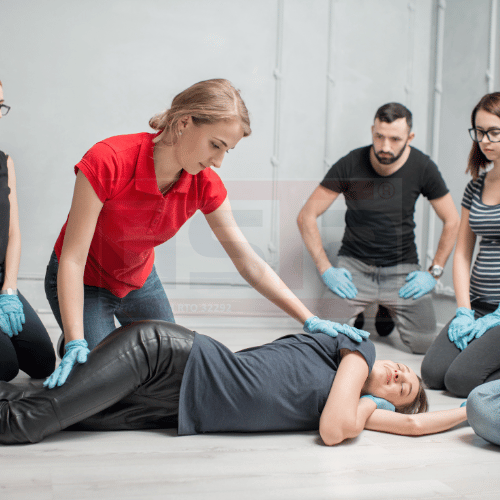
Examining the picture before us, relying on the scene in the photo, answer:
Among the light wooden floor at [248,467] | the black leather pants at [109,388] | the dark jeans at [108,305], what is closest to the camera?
the light wooden floor at [248,467]

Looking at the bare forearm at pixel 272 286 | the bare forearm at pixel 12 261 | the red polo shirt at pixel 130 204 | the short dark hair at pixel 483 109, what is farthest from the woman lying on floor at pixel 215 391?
the short dark hair at pixel 483 109

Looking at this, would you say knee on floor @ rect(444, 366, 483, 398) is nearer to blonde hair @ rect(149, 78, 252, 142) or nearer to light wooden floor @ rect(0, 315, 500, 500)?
light wooden floor @ rect(0, 315, 500, 500)

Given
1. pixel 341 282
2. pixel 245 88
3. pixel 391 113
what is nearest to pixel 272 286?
pixel 341 282

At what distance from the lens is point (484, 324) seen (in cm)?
180

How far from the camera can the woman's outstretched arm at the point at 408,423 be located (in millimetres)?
1282

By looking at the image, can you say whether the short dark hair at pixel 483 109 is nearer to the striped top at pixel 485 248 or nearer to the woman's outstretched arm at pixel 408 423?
the striped top at pixel 485 248

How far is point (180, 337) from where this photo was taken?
1181 mm

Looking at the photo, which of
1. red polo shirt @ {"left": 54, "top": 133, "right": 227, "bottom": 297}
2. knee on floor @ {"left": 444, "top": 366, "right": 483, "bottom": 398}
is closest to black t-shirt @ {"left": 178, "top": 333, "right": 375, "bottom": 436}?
red polo shirt @ {"left": 54, "top": 133, "right": 227, "bottom": 297}

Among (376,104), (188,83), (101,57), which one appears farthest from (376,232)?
(101,57)

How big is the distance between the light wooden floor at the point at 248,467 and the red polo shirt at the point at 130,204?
0.48 meters

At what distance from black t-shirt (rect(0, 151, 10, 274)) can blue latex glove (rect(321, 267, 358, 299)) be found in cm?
153

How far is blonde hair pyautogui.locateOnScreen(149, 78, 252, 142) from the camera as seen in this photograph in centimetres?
118

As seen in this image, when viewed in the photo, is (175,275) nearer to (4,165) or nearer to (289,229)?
(289,229)

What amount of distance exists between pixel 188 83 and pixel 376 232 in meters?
1.31
